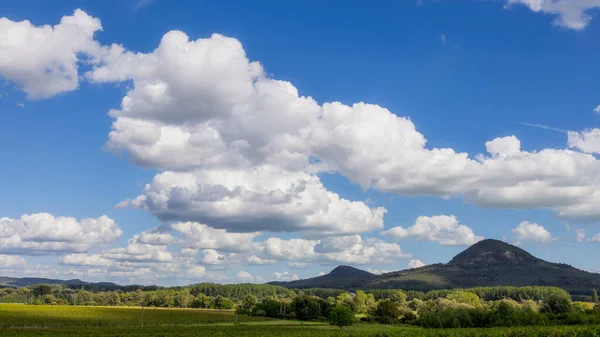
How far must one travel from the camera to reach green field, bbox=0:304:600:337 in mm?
84375

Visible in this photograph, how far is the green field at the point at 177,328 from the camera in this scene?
84375 mm

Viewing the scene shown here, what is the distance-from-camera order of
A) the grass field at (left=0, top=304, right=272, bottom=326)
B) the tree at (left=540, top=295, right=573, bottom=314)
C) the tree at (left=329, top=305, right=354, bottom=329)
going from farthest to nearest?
the tree at (left=540, top=295, right=573, bottom=314) < the tree at (left=329, top=305, right=354, bottom=329) < the grass field at (left=0, top=304, right=272, bottom=326)

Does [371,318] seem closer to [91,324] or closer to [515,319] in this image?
[515,319]

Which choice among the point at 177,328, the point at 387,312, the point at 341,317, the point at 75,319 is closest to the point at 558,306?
the point at 387,312

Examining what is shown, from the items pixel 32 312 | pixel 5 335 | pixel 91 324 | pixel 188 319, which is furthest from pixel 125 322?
pixel 5 335

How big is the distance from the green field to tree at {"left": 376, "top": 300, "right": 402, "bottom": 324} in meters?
23.1

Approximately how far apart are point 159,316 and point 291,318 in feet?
133

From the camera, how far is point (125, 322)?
122m

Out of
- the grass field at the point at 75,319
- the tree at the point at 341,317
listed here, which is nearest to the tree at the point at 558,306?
the tree at the point at 341,317

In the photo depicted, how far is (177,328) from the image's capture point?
108 m

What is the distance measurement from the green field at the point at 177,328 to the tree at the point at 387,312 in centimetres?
2307

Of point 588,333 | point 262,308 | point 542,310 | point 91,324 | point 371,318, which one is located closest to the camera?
point 588,333

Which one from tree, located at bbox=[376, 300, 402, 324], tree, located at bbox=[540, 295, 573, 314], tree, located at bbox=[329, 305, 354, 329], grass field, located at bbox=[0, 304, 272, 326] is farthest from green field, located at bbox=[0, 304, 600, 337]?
tree, located at bbox=[540, 295, 573, 314]

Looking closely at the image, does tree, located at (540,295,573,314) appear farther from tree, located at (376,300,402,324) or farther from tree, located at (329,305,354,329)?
tree, located at (329,305,354,329)
